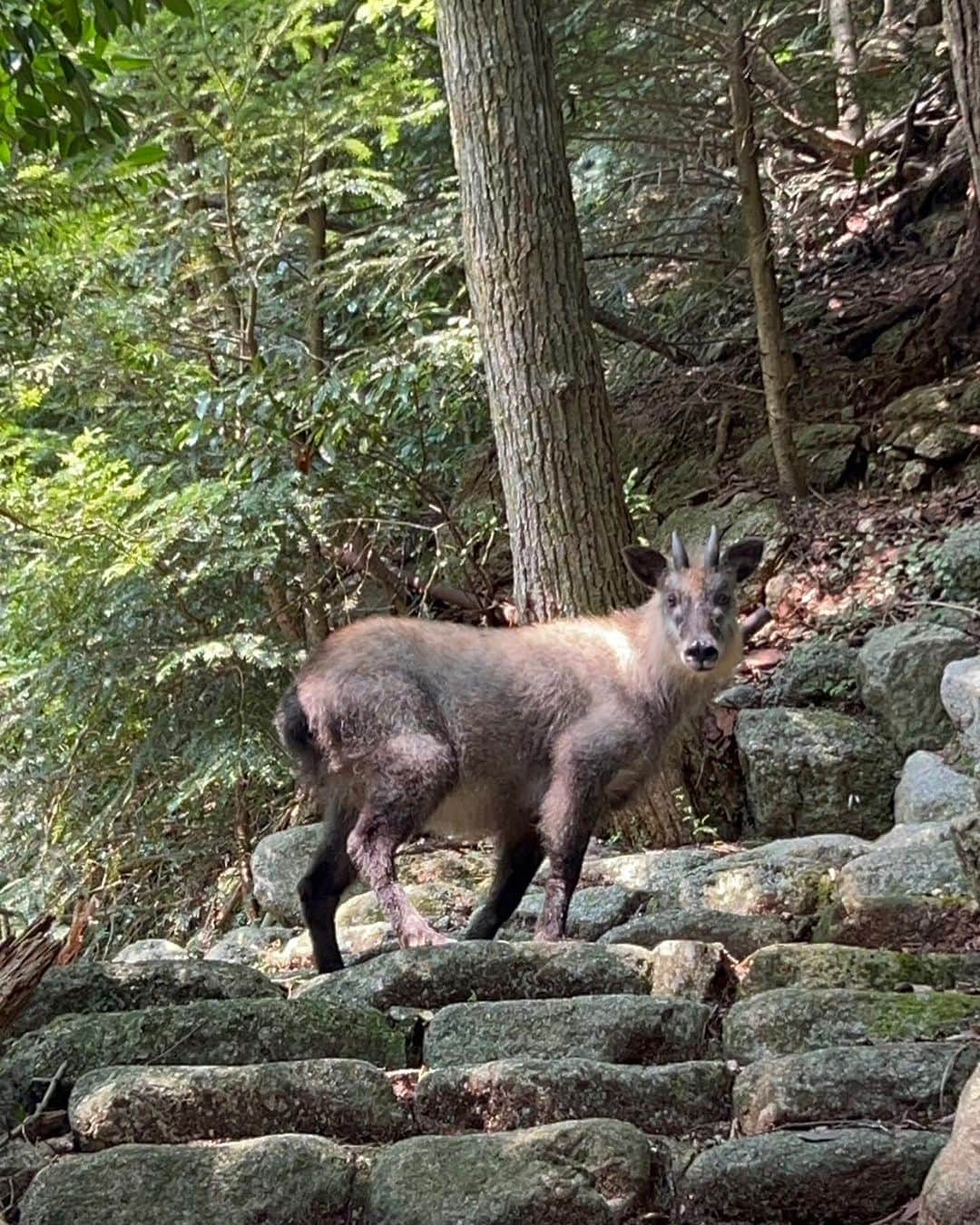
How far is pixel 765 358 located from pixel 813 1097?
7.06 m

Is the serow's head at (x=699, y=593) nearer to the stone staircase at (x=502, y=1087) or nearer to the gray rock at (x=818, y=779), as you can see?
the gray rock at (x=818, y=779)

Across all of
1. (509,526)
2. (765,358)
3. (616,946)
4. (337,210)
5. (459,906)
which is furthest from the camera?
(337,210)

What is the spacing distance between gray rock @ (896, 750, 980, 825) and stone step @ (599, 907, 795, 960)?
1.70 m

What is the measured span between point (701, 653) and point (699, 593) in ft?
1.21

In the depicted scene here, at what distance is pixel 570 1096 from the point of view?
3041 mm

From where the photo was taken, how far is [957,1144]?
92.2 inches

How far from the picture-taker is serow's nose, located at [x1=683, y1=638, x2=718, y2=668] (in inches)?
227

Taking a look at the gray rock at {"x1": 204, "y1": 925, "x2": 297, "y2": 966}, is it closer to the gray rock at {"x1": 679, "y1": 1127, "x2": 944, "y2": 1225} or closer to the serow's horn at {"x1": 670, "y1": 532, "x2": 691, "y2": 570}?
the serow's horn at {"x1": 670, "y1": 532, "x2": 691, "y2": 570}

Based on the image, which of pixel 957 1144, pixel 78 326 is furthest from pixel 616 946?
pixel 78 326

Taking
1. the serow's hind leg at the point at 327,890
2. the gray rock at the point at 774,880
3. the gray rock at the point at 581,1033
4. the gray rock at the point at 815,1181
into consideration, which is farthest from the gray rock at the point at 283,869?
the gray rock at the point at 815,1181

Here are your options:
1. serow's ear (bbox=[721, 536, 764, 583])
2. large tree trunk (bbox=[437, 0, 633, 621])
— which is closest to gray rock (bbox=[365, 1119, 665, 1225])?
serow's ear (bbox=[721, 536, 764, 583])

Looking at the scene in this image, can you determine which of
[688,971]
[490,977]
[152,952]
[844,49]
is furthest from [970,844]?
[844,49]

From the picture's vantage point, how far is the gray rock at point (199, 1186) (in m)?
2.56

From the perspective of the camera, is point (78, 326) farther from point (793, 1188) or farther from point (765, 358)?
point (793, 1188)
